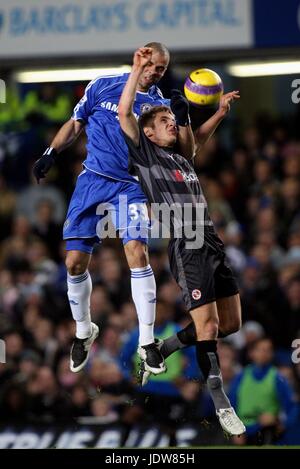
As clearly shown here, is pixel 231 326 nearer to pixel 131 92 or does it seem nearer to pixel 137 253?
pixel 137 253

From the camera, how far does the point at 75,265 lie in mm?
10461

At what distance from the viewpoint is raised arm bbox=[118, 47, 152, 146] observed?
32.0ft

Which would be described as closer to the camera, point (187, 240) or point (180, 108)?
point (180, 108)

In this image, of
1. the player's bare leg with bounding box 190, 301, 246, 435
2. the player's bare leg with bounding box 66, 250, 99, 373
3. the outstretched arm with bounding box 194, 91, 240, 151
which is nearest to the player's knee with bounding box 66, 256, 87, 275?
the player's bare leg with bounding box 66, 250, 99, 373

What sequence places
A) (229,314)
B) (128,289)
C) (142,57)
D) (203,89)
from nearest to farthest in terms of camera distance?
(142,57) < (203,89) < (229,314) < (128,289)

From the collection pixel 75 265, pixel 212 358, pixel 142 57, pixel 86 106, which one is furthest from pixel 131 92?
pixel 212 358

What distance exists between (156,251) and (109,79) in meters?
3.99

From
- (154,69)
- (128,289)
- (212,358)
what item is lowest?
(128,289)

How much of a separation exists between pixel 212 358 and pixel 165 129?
5.42 feet

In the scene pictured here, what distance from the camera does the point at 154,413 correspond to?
13633 mm
